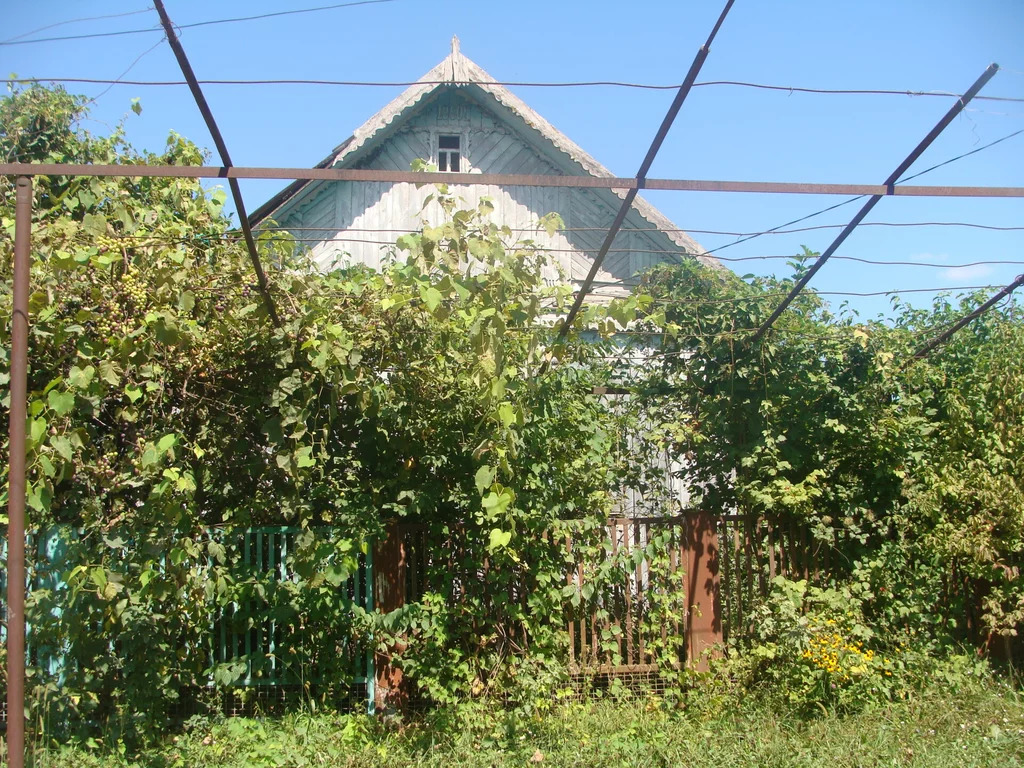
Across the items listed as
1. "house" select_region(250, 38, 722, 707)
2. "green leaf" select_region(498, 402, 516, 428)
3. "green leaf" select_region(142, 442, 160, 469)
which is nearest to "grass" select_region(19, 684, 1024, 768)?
"green leaf" select_region(142, 442, 160, 469)

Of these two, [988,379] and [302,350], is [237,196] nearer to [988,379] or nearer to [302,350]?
[302,350]

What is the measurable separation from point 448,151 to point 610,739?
27.0 ft

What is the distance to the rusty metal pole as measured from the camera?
391 cm

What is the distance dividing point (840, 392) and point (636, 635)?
2.42 meters

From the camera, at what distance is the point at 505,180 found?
13.8 feet

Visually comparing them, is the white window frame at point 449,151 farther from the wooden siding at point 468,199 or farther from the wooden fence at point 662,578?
the wooden fence at point 662,578

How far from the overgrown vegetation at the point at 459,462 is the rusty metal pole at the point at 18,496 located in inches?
3.9

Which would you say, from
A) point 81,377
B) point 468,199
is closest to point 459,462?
point 81,377

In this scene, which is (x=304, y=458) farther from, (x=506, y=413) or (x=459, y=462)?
(x=506, y=413)

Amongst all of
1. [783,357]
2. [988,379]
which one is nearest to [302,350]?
[783,357]

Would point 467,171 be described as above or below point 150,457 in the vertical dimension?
above

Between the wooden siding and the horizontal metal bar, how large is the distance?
20.1ft

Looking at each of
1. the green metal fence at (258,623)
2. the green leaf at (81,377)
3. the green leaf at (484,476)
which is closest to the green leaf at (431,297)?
the green leaf at (484,476)

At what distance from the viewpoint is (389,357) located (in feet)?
17.3
